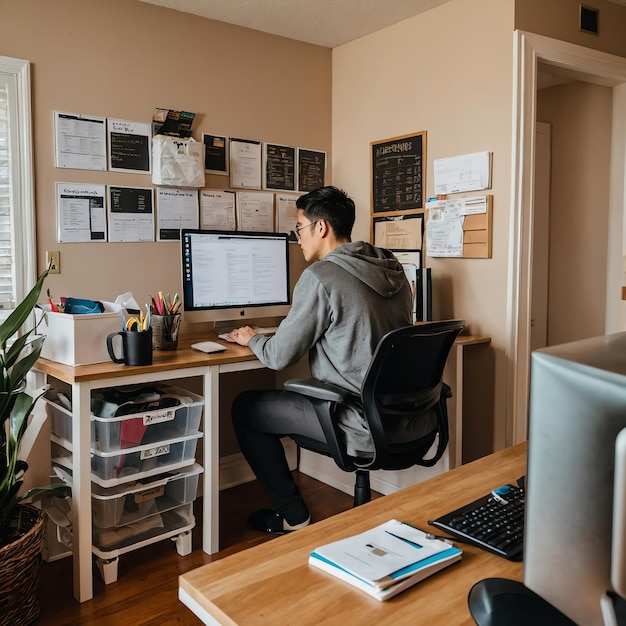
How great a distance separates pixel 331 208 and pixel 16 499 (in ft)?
5.01

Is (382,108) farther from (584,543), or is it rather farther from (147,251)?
(584,543)

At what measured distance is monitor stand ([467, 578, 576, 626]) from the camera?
2.52 ft

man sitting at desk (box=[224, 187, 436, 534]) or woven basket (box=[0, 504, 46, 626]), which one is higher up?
man sitting at desk (box=[224, 187, 436, 534])

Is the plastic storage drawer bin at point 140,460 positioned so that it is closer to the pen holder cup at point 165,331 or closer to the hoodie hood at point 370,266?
the pen holder cup at point 165,331

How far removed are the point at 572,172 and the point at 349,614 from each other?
347cm

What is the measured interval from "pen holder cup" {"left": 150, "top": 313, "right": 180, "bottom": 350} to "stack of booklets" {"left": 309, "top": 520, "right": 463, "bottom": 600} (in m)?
1.66

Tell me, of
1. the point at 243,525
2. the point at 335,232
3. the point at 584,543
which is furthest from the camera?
the point at 243,525

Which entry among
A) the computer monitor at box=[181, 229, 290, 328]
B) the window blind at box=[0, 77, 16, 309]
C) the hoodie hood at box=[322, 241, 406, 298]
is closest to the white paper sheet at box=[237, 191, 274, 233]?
the computer monitor at box=[181, 229, 290, 328]

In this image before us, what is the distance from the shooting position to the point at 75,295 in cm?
273

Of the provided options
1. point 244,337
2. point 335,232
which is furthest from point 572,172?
point 244,337

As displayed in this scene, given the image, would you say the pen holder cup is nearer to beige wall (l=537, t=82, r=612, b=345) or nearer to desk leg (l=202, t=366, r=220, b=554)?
desk leg (l=202, t=366, r=220, b=554)

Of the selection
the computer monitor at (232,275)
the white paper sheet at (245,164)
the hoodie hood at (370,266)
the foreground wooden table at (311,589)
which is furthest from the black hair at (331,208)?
the foreground wooden table at (311,589)

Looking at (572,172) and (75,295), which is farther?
(572,172)

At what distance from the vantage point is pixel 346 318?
2240 millimetres
